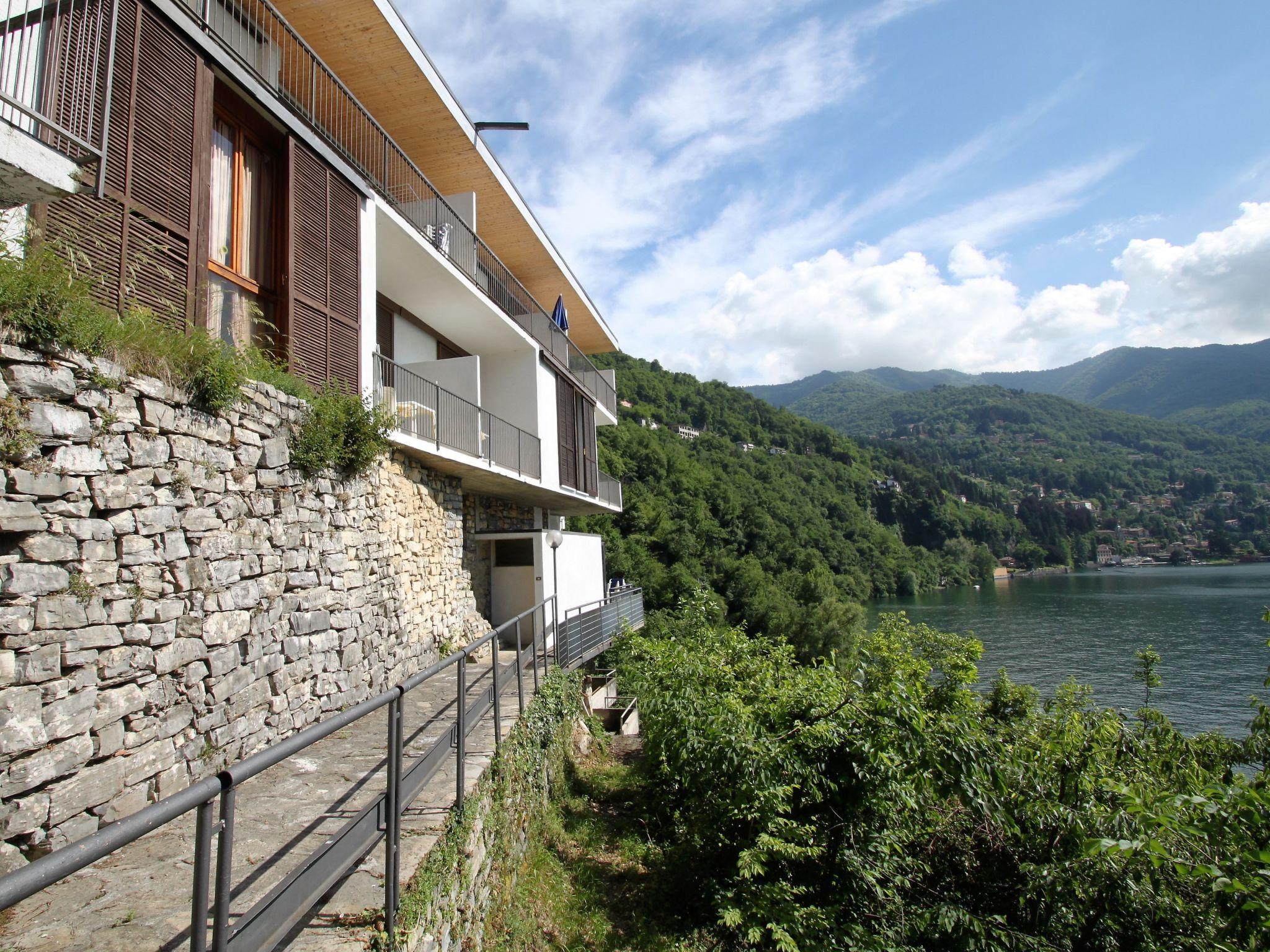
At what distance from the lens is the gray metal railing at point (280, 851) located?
1.24 metres

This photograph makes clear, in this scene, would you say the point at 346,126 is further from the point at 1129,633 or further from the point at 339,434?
the point at 1129,633

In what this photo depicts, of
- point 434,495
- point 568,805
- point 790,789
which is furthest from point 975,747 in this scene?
point 434,495

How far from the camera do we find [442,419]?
10.6m

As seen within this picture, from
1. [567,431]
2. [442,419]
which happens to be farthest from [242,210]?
[567,431]

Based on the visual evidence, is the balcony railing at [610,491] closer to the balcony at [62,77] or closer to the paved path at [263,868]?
the paved path at [263,868]

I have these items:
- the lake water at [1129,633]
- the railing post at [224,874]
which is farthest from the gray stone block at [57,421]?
the lake water at [1129,633]

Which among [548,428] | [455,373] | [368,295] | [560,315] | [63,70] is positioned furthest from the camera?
[560,315]

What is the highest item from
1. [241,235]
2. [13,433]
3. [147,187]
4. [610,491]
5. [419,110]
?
[419,110]

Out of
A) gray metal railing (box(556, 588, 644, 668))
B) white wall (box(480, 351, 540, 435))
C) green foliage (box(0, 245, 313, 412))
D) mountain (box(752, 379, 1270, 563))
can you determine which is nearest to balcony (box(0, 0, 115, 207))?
green foliage (box(0, 245, 313, 412))

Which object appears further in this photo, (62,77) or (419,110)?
(419,110)

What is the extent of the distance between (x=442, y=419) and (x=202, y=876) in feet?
30.5

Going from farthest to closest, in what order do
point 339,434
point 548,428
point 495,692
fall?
1. point 548,428
2. point 339,434
3. point 495,692

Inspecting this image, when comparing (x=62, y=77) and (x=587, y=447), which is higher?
(x=62, y=77)

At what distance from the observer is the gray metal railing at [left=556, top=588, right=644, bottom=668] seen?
11.9 meters
